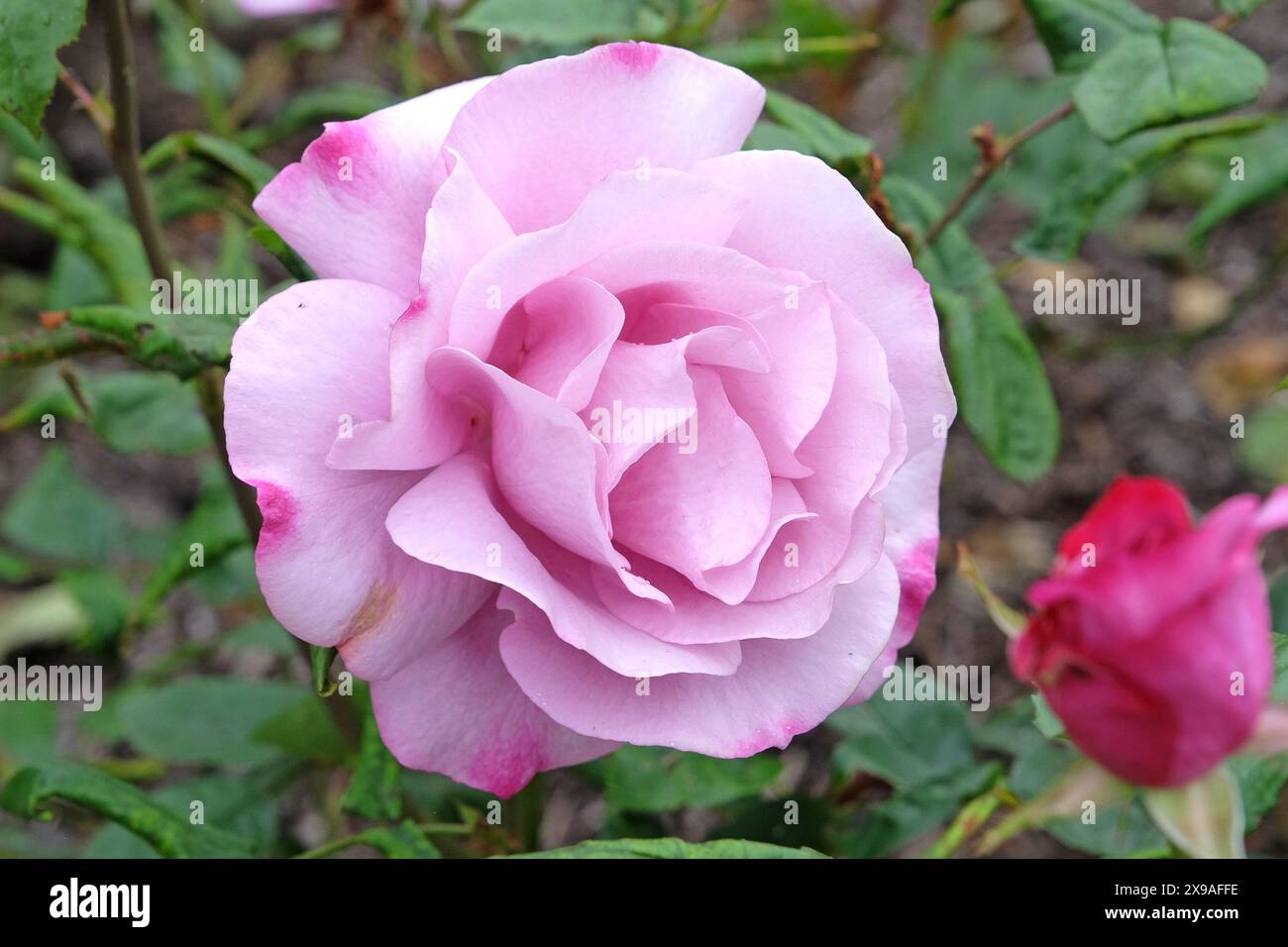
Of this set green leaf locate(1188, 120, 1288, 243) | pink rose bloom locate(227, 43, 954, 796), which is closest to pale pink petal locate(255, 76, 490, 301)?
pink rose bloom locate(227, 43, 954, 796)

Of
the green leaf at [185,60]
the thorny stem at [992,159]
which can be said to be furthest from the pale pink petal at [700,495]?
the green leaf at [185,60]

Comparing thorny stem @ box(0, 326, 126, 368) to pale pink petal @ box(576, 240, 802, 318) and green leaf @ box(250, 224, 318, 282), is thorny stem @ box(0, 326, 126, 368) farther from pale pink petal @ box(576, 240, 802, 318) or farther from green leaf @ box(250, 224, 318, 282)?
pale pink petal @ box(576, 240, 802, 318)

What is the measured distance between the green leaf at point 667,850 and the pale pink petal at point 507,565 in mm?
112

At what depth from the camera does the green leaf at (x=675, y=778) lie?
1104 mm

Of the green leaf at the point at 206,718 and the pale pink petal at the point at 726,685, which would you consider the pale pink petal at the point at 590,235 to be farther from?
the green leaf at the point at 206,718

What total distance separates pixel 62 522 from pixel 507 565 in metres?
1.23

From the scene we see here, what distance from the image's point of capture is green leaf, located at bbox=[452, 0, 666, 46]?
110cm

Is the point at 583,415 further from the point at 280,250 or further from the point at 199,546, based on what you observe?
the point at 199,546

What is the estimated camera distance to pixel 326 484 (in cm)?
72

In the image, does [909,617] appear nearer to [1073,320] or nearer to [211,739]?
[211,739]

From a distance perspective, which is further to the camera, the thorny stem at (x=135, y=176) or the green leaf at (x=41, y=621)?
the green leaf at (x=41, y=621)

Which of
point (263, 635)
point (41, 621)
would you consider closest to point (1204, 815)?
point (263, 635)

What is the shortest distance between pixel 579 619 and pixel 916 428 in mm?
239

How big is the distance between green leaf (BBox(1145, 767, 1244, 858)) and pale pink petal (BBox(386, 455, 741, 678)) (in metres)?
0.23
